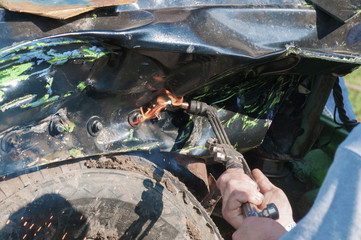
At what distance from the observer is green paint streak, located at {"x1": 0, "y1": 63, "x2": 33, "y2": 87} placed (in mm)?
1391

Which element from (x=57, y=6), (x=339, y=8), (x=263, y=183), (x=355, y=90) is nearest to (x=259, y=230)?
(x=263, y=183)

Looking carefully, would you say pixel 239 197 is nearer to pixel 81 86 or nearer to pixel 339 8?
pixel 81 86

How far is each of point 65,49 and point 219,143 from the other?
32.6 inches

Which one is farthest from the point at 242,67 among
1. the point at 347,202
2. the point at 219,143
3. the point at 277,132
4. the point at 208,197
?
the point at 277,132

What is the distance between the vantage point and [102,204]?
1737 millimetres

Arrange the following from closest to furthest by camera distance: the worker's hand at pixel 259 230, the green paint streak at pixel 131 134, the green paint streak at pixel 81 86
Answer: the worker's hand at pixel 259 230
the green paint streak at pixel 81 86
the green paint streak at pixel 131 134

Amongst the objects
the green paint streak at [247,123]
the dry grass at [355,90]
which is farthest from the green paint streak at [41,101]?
the dry grass at [355,90]

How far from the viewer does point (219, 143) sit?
6.21 feet

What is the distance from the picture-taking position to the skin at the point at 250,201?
1.31 m

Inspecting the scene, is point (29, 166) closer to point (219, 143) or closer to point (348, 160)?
point (219, 143)

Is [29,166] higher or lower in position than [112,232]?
higher

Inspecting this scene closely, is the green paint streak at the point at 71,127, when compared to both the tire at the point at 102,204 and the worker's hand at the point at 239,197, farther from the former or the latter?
the worker's hand at the point at 239,197

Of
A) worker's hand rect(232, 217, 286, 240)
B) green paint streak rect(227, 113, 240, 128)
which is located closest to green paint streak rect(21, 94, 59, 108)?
worker's hand rect(232, 217, 286, 240)

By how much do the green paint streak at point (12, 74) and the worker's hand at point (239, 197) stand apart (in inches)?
33.1
